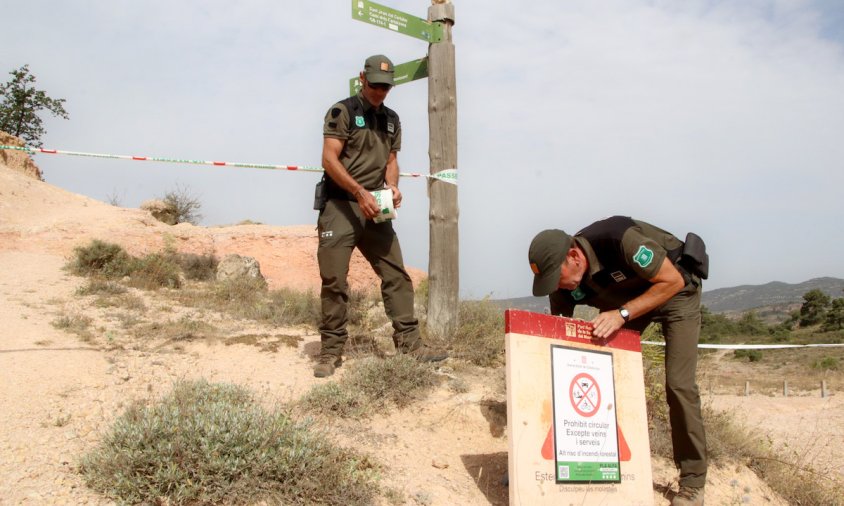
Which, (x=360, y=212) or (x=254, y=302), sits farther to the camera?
(x=254, y=302)

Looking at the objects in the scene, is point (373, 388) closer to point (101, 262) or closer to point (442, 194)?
point (442, 194)

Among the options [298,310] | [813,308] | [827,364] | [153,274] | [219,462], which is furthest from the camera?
[813,308]

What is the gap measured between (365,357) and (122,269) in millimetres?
4230

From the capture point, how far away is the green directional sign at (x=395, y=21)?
17.0 ft

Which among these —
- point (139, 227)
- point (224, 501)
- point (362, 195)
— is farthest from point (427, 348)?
point (139, 227)

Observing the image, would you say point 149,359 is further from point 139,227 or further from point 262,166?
point 139,227

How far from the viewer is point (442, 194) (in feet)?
18.4

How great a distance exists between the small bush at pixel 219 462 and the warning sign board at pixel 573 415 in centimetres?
79

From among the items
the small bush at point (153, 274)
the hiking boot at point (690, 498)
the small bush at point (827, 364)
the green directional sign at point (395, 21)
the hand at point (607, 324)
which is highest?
the green directional sign at point (395, 21)

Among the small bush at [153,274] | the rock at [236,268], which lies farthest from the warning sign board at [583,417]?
the rock at [236,268]

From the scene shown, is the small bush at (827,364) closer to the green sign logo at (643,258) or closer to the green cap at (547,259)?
the green sign logo at (643,258)

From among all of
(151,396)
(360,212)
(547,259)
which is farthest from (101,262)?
(547,259)

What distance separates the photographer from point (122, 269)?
7.62 m

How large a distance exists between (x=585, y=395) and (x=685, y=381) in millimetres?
639
